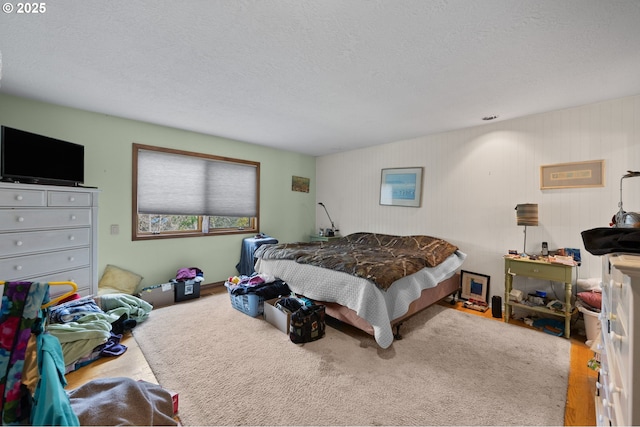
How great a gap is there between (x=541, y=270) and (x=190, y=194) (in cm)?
444

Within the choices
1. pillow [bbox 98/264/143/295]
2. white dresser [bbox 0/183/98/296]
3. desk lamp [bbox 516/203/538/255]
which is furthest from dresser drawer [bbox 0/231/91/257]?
desk lamp [bbox 516/203/538/255]

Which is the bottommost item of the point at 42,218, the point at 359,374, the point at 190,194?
the point at 359,374

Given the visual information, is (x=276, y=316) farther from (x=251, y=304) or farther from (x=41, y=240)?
(x=41, y=240)

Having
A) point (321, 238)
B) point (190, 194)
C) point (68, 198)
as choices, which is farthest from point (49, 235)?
point (321, 238)

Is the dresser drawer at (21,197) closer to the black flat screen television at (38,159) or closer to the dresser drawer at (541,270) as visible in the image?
the black flat screen television at (38,159)

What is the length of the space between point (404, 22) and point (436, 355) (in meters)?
2.49

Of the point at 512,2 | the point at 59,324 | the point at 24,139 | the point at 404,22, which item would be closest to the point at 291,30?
the point at 404,22

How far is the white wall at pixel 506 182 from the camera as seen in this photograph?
2.59m

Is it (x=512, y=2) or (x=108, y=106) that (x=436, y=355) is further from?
(x=108, y=106)

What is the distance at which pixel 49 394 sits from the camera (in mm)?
958

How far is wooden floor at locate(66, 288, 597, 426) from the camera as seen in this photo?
1.60 metres

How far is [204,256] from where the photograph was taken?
4.03 metres

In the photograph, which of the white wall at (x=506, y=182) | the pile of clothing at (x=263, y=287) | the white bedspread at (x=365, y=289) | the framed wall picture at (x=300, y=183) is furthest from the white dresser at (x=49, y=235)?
Result: the white wall at (x=506, y=182)

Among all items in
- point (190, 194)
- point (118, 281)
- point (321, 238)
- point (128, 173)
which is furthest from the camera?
point (321, 238)
